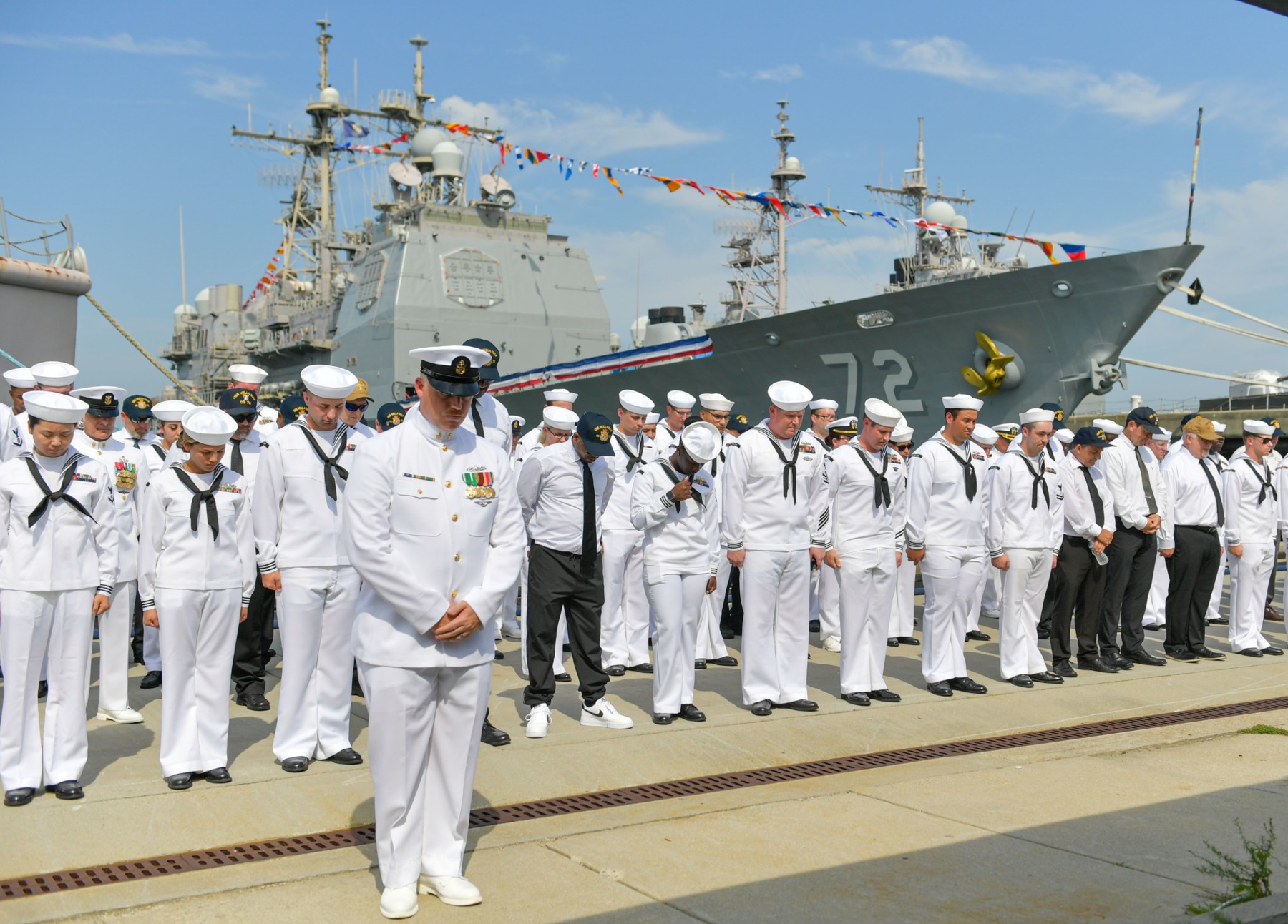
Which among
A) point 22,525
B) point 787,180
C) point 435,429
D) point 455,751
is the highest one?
point 787,180

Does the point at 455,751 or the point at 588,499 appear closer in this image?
the point at 455,751

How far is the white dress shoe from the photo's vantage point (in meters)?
3.57

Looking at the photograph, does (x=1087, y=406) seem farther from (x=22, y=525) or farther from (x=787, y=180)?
(x=22, y=525)

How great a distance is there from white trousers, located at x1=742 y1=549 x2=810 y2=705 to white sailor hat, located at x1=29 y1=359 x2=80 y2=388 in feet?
12.2

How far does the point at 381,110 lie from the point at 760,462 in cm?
2728

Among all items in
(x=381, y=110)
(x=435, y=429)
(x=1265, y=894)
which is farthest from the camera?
(x=381, y=110)

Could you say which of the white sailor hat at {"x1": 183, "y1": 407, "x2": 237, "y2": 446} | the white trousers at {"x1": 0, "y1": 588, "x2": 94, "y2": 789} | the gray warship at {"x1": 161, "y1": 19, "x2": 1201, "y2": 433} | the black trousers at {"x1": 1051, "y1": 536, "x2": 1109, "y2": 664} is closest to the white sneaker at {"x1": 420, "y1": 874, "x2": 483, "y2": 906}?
the white trousers at {"x1": 0, "y1": 588, "x2": 94, "y2": 789}

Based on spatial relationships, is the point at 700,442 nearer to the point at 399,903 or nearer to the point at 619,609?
the point at 619,609

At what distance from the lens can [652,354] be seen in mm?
21188

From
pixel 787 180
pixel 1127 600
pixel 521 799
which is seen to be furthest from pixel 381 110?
pixel 521 799

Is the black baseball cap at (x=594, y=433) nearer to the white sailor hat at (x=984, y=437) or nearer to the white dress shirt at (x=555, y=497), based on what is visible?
the white dress shirt at (x=555, y=497)

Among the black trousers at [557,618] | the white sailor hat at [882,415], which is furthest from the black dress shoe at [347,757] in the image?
the white sailor hat at [882,415]

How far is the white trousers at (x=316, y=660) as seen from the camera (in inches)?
211

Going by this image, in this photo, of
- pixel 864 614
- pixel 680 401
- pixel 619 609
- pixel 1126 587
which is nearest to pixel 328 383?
pixel 619 609
